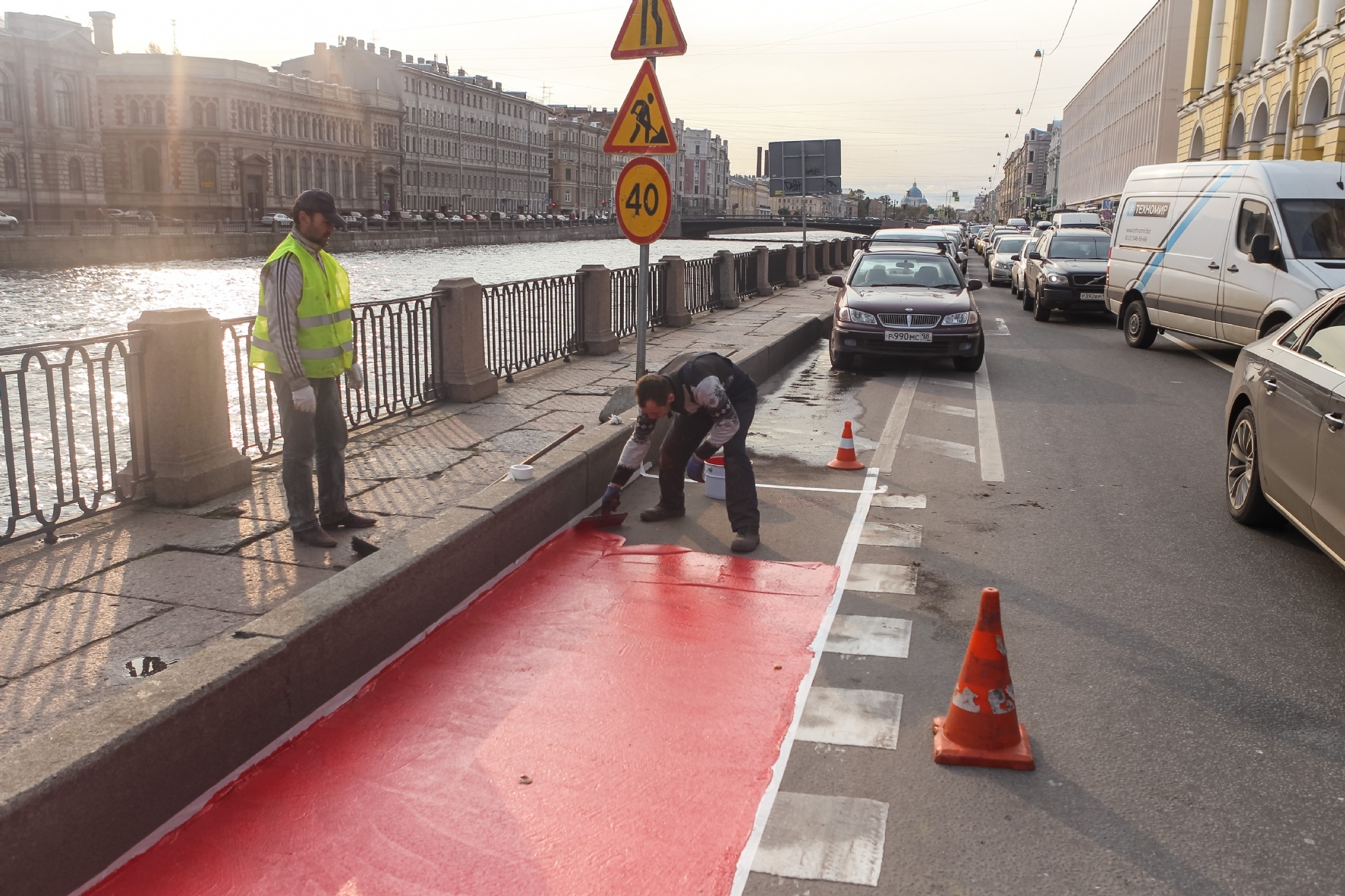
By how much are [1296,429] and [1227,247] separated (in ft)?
30.6

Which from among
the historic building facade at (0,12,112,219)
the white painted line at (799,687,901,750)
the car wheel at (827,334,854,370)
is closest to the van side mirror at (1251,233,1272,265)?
the car wheel at (827,334,854,370)

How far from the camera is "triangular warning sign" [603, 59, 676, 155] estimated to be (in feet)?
27.4

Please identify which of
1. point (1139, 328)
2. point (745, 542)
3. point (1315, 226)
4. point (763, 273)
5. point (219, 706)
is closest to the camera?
point (219, 706)

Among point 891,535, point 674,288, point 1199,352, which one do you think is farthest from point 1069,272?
point 891,535

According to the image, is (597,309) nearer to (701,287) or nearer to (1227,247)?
(701,287)

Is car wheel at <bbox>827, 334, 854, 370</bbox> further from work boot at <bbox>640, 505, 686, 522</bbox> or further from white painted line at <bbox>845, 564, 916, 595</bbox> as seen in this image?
white painted line at <bbox>845, 564, 916, 595</bbox>

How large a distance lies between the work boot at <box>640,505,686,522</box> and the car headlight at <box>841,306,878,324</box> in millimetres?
7168

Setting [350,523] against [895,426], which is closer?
[350,523]

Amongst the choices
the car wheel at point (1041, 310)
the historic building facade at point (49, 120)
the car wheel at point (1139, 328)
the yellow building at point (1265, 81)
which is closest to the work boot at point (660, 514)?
the car wheel at point (1139, 328)

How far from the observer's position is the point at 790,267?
29.7 meters

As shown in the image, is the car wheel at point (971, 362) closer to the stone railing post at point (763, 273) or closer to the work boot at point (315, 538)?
the work boot at point (315, 538)

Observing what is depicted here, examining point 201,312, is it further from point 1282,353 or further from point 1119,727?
point 1282,353

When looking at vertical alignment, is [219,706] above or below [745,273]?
below

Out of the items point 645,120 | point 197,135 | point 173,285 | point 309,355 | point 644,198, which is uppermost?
point 197,135
